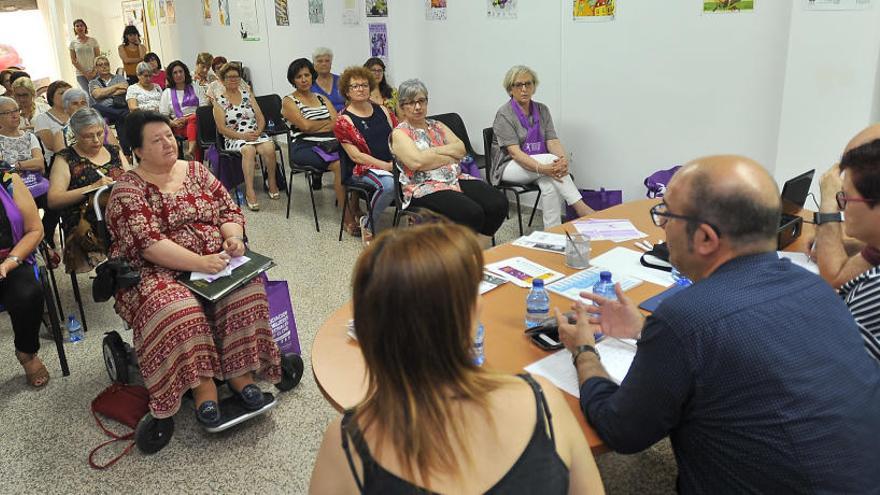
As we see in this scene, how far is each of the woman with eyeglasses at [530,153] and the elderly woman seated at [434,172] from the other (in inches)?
13.8

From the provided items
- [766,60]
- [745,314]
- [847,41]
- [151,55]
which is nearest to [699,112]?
[766,60]

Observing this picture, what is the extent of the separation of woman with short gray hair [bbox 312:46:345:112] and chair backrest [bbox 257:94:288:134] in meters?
0.62

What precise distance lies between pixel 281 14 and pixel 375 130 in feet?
12.7

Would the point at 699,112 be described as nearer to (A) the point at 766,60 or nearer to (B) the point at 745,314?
(A) the point at 766,60

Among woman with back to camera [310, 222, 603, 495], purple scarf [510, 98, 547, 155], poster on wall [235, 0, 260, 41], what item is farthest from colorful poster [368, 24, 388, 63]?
woman with back to camera [310, 222, 603, 495]

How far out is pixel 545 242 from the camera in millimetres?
2635

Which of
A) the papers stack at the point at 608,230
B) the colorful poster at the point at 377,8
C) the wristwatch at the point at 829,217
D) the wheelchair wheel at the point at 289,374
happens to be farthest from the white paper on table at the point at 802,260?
the colorful poster at the point at 377,8

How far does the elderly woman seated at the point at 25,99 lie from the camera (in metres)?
5.35

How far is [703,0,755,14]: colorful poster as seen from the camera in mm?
3859

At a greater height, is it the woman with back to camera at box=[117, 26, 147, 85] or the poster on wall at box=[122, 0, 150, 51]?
the poster on wall at box=[122, 0, 150, 51]

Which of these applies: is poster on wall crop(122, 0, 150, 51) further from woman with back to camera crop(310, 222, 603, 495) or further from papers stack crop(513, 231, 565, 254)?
woman with back to camera crop(310, 222, 603, 495)

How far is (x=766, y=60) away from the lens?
153 inches

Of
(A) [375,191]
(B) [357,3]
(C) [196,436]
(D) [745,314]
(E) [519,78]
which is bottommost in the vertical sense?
(C) [196,436]

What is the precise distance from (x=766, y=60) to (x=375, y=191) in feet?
8.46
